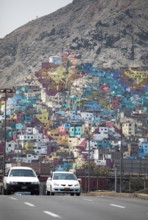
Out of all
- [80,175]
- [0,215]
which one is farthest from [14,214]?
[80,175]

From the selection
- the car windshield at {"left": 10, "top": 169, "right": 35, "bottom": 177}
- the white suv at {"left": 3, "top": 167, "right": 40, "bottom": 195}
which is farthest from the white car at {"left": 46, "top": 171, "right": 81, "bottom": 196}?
the car windshield at {"left": 10, "top": 169, "right": 35, "bottom": 177}

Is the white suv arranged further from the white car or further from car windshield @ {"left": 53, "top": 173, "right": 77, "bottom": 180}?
car windshield @ {"left": 53, "top": 173, "right": 77, "bottom": 180}

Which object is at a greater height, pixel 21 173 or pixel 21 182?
pixel 21 173

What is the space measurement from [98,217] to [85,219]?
79 centimetres

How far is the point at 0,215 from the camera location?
60.7 ft

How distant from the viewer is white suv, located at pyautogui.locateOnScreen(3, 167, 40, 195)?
3734cm

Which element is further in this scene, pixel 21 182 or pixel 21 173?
pixel 21 173

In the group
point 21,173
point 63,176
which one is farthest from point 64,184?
point 21,173

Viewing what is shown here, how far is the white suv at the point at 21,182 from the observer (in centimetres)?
3734

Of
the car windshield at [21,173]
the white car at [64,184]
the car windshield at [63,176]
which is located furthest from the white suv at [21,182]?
the car windshield at [63,176]

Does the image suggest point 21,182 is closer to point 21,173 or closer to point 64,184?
point 21,173

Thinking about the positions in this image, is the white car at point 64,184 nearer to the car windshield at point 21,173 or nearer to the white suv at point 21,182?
the white suv at point 21,182

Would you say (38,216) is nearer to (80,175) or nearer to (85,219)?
(85,219)

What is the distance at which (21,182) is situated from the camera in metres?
37.3
